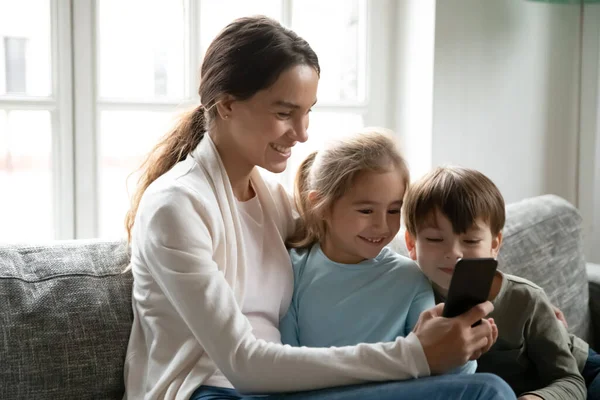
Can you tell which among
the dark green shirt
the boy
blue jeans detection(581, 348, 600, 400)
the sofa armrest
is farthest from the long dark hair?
the sofa armrest

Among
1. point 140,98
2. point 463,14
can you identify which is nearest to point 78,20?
point 140,98

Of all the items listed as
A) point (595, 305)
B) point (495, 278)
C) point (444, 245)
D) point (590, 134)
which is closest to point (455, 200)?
point (444, 245)

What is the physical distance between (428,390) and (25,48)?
1.49 m

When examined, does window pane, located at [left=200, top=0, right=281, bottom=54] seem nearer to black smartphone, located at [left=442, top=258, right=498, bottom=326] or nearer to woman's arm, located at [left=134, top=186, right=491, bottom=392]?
woman's arm, located at [left=134, top=186, right=491, bottom=392]

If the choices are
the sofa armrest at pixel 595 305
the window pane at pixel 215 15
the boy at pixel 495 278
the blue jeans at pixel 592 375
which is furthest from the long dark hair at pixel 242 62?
the sofa armrest at pixel 595 305

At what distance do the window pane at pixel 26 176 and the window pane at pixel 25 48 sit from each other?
74mm

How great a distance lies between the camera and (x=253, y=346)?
1416 mm

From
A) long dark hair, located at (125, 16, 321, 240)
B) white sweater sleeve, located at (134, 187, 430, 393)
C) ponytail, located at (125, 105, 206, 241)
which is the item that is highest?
long dark hair, located at (125, 16, 321, 240)

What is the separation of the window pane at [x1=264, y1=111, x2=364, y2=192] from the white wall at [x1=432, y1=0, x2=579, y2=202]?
0.28 meters

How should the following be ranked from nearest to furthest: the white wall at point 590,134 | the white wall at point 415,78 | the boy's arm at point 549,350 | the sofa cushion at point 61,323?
1. the sofa cushion at point 61,323
2. the boy's arm at point 549,350
3. the white wall at point 415,78
4. the white wall at point 590,134

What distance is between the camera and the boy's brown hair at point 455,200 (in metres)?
1.61

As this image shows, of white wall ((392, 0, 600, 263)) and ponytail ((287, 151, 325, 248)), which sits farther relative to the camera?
white wall ((392, 0, 600, 263))

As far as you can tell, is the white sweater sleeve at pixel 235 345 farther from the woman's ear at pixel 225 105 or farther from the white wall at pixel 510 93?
the white wall at pixel 510 93

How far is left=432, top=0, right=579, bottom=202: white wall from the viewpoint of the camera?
2.62 meters
